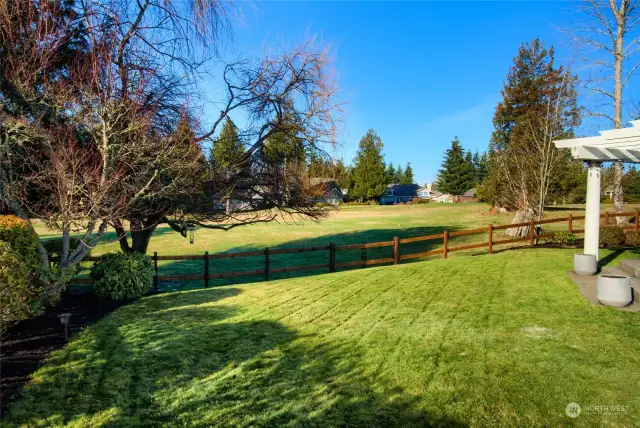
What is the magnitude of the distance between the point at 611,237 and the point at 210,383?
15.6m

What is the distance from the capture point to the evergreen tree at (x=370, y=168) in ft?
202

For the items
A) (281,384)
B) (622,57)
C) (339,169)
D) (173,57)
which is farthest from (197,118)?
(622,57)

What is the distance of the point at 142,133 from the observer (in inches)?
310

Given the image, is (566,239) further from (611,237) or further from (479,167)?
(479,167)

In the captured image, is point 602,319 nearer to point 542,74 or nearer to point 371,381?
point 371,381

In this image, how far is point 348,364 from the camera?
474 cm

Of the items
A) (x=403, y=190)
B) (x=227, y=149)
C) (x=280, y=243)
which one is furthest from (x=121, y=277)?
(x=403, y=190)

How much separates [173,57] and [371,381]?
811cm

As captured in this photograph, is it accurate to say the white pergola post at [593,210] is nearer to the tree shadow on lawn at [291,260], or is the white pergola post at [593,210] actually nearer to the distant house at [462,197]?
the tree shadow on lawn at [291,260]

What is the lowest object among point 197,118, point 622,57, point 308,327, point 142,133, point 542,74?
point 308,327

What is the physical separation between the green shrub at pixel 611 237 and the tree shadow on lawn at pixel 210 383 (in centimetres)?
1345

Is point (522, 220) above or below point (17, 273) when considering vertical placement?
below

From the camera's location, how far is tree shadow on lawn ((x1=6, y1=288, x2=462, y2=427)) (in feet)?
11.8

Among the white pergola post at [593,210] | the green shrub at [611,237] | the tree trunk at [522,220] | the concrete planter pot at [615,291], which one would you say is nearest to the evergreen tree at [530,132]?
→ the tree trunk at [522,220]
